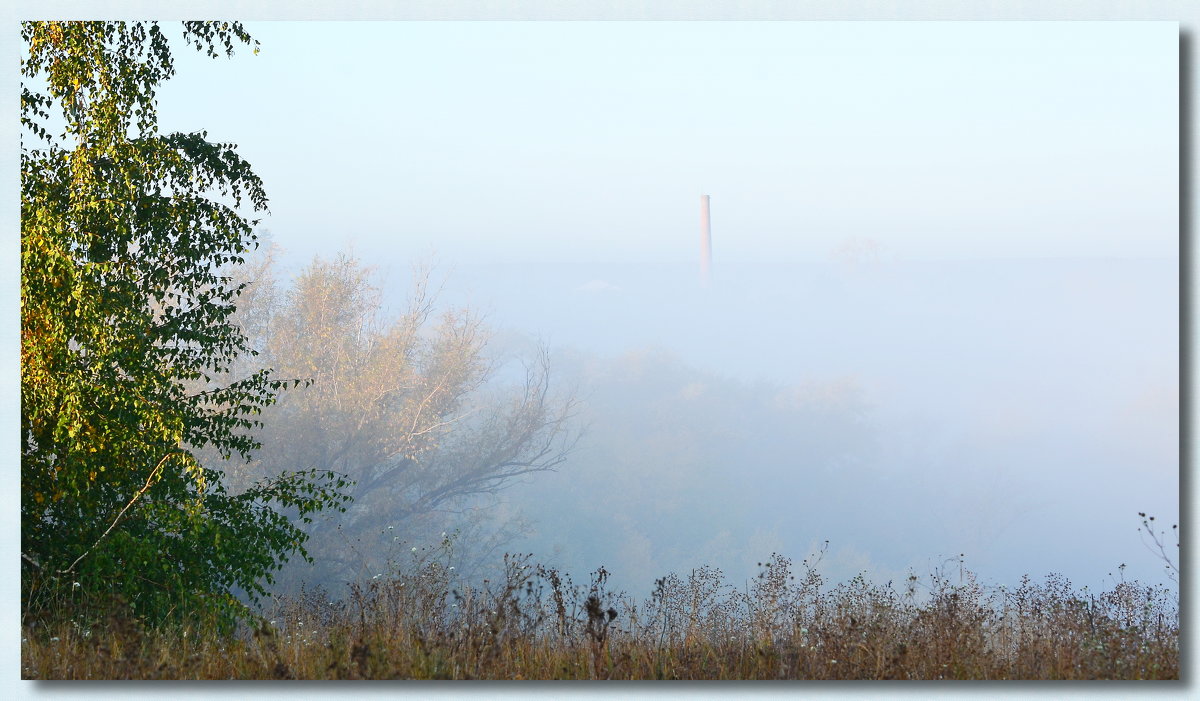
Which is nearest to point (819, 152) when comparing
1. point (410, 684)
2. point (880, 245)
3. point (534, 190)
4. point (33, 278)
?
point (880, 245)

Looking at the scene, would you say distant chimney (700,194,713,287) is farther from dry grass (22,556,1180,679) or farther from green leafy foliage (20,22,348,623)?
dry grass (22,556,1180,679)

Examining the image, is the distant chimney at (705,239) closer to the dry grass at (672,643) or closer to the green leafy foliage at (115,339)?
the green leafy foliage at (115,339)

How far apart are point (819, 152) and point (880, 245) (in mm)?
981

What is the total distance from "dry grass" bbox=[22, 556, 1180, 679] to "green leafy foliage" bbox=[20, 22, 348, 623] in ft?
1.06

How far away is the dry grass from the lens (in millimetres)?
4781

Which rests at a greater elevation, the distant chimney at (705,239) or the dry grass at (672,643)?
the distant chimney at (705,239)

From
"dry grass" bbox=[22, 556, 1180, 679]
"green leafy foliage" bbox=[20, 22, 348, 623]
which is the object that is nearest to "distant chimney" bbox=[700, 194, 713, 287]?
"green leafy foliage" bbox=[20, 22, 348, 623]

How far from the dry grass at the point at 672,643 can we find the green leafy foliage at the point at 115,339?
1.06 ft

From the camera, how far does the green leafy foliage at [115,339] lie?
199 inches

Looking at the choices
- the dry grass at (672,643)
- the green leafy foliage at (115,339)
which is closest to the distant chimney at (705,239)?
the green leafy foliage at (115,339)

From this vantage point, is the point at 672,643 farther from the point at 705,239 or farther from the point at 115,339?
the point at 705,239

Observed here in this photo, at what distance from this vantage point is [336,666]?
189 inches

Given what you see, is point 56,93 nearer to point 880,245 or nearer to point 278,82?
point 278,82

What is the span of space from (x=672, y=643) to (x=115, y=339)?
3.13 m
